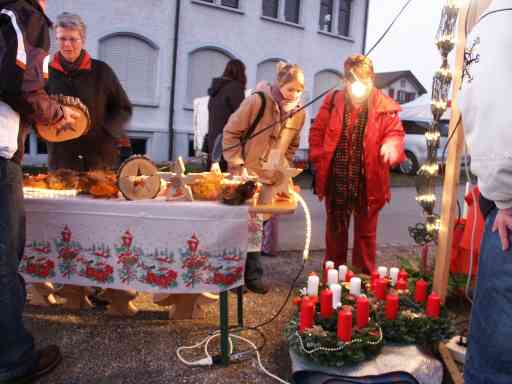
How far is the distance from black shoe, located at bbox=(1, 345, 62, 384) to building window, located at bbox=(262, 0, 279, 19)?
1242 centimetres

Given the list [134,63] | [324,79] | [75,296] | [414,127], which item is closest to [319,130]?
[75,296]

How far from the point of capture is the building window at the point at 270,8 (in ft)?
43.6

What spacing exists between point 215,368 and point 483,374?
137cm

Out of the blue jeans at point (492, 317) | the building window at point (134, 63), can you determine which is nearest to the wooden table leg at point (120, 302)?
the blue jeans at point (492, 317)

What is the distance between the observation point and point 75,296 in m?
2.95

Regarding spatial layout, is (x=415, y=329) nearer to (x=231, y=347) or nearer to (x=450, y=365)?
(x=450, y=365)

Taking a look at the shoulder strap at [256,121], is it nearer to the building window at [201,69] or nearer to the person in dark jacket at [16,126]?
the person in dark jacket at [16,126]

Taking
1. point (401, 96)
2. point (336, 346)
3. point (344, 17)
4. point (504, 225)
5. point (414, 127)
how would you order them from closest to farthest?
point (504, 225) < point (336, 346) < point (414, 127) < point (344, 17) < point (401, 96)

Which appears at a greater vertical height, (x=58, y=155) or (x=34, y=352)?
(x=58, y=155)

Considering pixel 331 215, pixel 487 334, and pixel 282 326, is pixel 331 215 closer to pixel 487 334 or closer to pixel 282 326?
pixel 282 326

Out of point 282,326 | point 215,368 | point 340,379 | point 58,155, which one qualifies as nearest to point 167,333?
point 215,368

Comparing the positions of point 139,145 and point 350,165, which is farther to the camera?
point 139,145

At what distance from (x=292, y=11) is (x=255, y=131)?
11684 mm

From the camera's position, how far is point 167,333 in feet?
8.82
